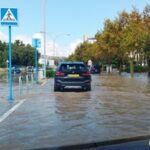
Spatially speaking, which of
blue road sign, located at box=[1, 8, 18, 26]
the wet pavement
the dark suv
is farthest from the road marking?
the dark suv

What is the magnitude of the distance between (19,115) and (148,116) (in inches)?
148

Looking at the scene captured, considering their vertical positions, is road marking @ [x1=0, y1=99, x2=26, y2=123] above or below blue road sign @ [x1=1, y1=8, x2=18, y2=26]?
below

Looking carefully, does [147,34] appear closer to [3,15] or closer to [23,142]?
[3,15]

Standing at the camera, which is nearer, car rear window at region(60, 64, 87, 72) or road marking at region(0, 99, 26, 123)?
road marking at region(0, 99, 26, 123)

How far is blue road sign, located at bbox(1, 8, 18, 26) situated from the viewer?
21.2 m

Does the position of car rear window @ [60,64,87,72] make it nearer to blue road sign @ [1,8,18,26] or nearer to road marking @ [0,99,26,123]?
blue road sign @ [1,8,18,26]

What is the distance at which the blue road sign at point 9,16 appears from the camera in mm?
21203

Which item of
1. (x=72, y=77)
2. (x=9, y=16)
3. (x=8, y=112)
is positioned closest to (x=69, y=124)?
(x=8, y=112)

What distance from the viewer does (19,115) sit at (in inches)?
620

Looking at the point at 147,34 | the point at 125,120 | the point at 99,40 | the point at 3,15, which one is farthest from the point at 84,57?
the point at 125,120

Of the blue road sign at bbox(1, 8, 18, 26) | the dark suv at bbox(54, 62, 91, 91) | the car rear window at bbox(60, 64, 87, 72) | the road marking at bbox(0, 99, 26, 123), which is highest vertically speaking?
the blue road sign at bbox(1, 8, 18, 26)

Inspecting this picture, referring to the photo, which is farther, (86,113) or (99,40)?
(99,40)

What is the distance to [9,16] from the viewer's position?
21.3 meters

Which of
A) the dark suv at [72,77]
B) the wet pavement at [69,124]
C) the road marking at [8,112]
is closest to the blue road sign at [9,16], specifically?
the road marking at [8,112]
